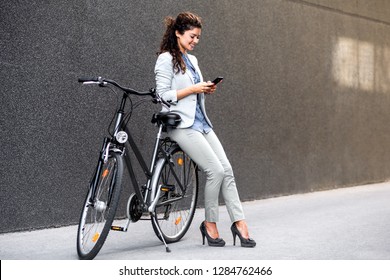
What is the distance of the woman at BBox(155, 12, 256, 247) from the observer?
5.19 metres

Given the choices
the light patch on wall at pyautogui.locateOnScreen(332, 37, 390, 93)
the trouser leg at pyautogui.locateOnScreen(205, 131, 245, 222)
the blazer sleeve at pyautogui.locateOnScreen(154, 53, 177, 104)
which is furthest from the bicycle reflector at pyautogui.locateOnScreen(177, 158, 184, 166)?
the light patch on wall at pyautogui.locateOnScreen(332, 37, 390, 93)

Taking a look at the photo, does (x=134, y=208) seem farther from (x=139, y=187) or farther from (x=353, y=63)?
(x=353, y=63)

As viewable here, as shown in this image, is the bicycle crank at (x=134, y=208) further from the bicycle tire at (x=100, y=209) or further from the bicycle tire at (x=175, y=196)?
the bicycle tire at (x=100, y=209)

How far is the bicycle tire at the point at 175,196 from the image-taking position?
17.3 ft

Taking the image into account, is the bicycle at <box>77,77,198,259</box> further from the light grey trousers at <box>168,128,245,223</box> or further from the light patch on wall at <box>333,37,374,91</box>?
the light patch on wall at <box>333,37,374,91</box>

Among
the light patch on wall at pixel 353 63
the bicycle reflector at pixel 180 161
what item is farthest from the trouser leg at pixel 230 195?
the light patch on wall at pixel 353 63

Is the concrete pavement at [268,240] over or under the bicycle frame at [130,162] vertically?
under

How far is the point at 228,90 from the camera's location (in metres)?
8.32

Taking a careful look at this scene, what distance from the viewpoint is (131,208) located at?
499 cm

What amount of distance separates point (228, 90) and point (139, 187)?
3.37 meters
